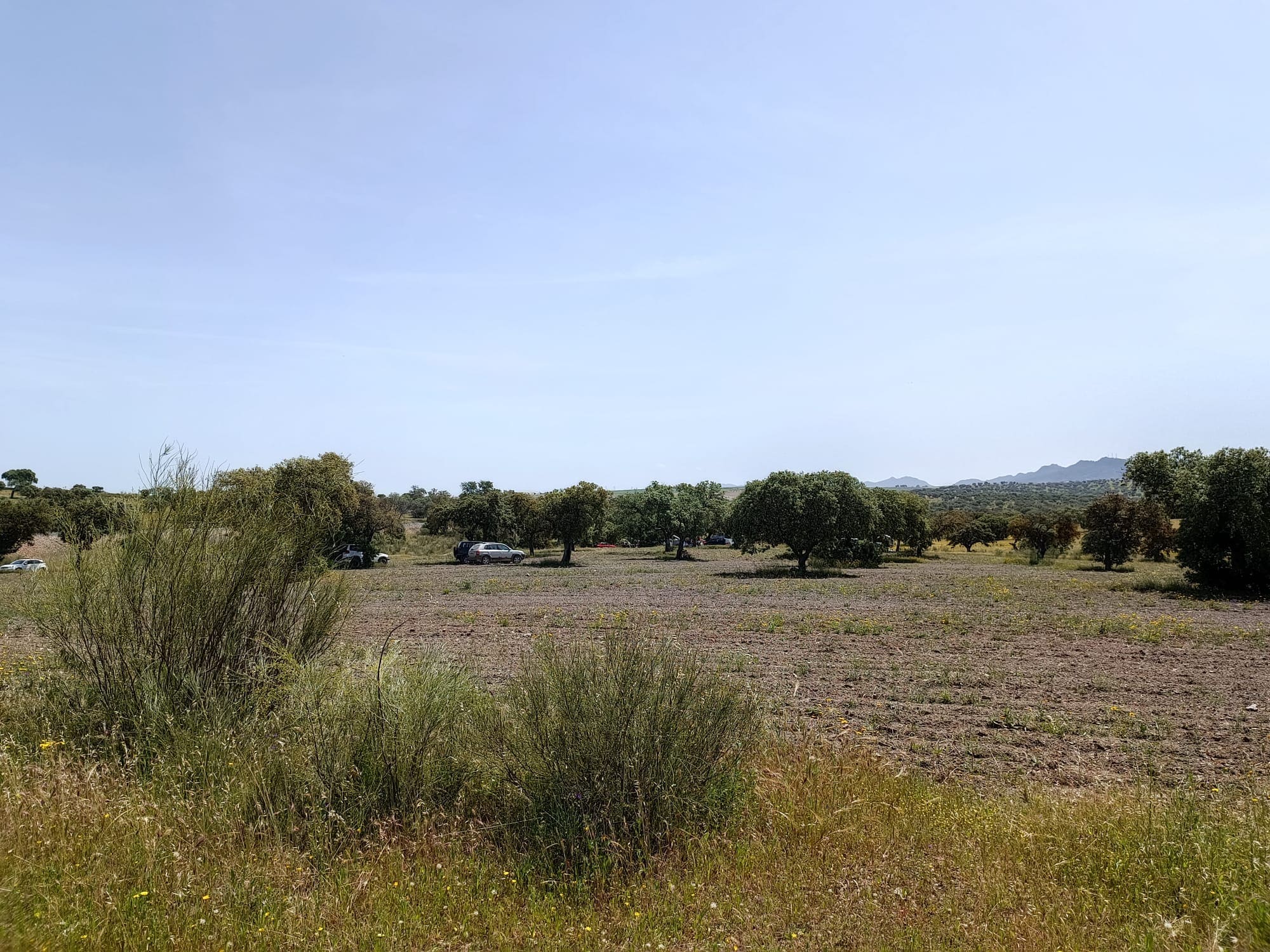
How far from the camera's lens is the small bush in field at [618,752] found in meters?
5.08

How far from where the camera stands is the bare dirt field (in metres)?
8.12

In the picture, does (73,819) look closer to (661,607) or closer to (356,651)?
(356,651)

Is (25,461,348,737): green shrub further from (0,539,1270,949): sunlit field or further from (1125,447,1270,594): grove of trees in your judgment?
(1125,447,1270,594): grove of trees

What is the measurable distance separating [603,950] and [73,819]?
12.2 ft

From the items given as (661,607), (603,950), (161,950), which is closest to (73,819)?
(161,950)

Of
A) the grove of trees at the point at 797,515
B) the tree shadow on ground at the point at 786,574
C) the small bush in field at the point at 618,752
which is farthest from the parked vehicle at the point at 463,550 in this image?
the small bush in field at the point at 618,752

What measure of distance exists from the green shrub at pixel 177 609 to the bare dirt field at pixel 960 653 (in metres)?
1.76

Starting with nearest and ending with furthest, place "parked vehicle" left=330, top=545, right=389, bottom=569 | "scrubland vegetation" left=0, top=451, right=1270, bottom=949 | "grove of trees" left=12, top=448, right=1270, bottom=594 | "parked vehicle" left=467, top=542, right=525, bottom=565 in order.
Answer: "scrubland vegetation" left=0, top=451, right=1270, bottom=949
"grove of trees" left=12, top=448, right=1270, bottom=594
"parked vehicle" left=330, top=545, right=389, bottom=569
"parked vehicle" left=467, top=542, right=525, bottom=565

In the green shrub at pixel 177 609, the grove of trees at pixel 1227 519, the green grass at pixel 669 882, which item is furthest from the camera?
the grove of trees at pixel 1227 519

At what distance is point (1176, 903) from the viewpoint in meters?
4.25

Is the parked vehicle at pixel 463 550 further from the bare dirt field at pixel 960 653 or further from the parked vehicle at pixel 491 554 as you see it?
the bare dirt field at pixel 960 653

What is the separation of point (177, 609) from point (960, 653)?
13.3 m

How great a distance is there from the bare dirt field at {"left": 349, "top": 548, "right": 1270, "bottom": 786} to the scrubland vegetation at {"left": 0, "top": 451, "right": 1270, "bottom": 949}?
11 centimetres

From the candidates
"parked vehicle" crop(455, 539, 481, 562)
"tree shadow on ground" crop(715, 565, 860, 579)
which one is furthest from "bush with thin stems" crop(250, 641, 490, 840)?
"parked vehicle" crop(455, 539, 481, 562)
